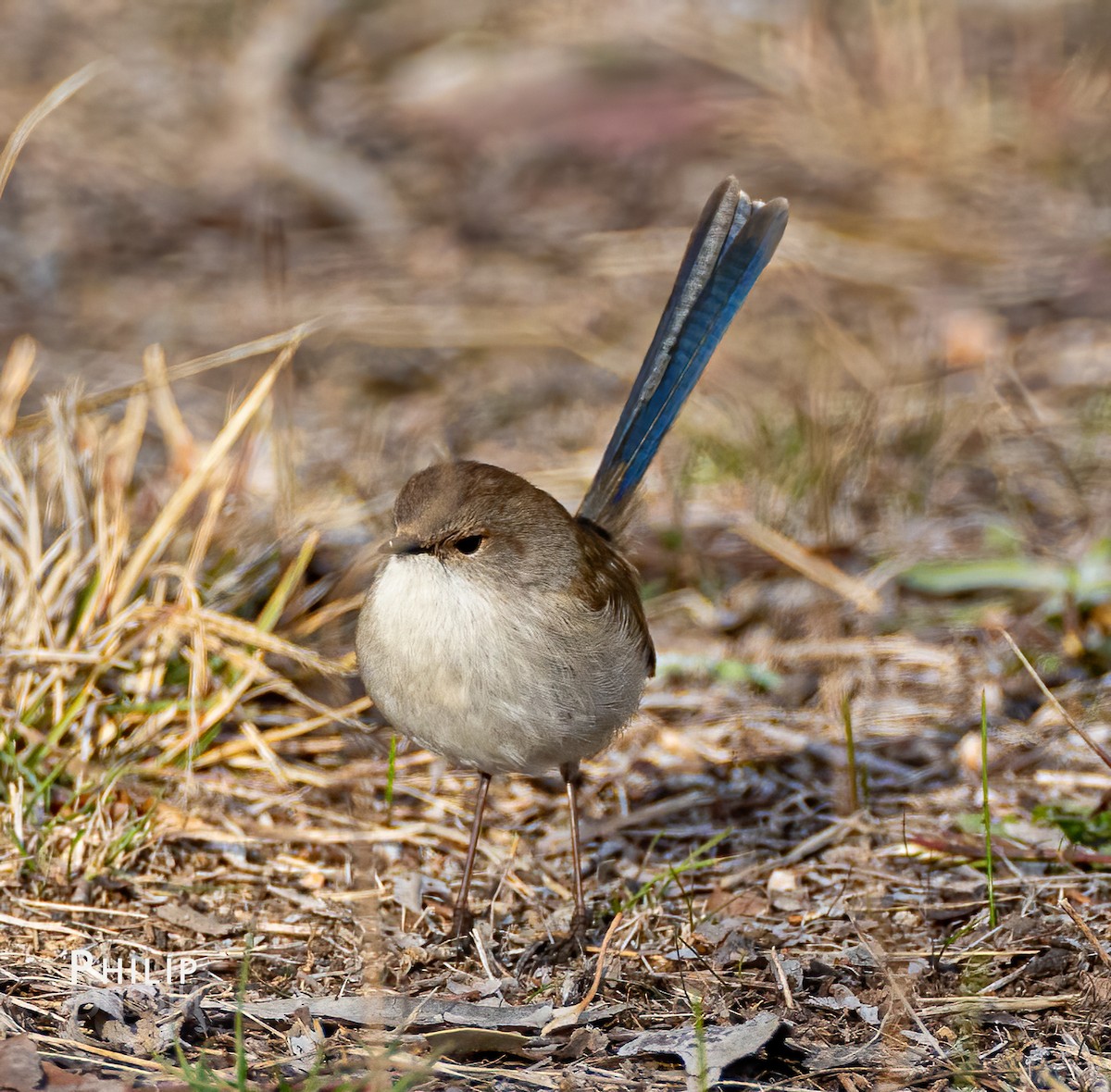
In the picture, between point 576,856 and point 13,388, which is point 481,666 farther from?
point 13,388

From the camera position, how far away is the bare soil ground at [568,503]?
132 inches

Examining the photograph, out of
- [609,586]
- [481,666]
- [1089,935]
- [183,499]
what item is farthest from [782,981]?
[183,499]

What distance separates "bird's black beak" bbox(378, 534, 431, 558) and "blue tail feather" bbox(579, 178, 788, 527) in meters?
1.18

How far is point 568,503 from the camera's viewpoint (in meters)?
5.79

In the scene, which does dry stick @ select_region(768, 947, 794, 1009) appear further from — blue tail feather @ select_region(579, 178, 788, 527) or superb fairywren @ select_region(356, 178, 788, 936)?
blue tail feather @ select_region(579, 178, 788, 527)

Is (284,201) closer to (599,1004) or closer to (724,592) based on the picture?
(724,592)

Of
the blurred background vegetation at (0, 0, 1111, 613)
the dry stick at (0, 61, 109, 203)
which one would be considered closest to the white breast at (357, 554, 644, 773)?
the blurred background vegetation at (0, 0, 1111, 613)

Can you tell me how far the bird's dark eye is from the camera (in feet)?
11.7

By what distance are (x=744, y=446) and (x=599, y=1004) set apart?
10.5 feet

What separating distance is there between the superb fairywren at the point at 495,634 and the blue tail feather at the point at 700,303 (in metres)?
0.60

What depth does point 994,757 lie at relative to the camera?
4.61 meters

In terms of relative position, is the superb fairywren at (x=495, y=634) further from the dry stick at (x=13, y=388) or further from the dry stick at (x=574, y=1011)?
the dry stick at (x=13, y=388)

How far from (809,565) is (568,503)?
989mm

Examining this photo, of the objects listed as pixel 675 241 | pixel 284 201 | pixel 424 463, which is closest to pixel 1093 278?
pixel 675 241
